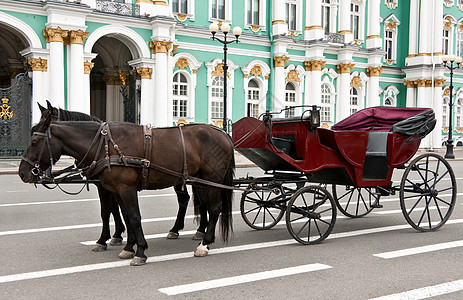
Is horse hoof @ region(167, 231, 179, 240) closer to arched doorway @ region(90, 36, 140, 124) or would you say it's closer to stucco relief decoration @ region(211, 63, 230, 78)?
arched doorway @ region(90, 36, 140, 124)

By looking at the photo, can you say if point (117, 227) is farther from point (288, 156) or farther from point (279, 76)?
point (279, 76)

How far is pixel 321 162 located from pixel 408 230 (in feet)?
6.77

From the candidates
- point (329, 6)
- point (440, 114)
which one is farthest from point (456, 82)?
point (329, 6)

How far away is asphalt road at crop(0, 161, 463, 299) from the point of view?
5324mm

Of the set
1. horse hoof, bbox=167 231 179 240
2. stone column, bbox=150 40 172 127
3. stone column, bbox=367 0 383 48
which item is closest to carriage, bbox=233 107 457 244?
horse hoof, bbox=167 231 179 240

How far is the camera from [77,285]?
5484mm

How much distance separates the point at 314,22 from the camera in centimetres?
3231

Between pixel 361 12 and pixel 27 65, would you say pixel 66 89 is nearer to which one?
pixel 27 65

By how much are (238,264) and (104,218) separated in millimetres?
2023

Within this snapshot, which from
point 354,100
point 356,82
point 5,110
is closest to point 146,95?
point 5,110

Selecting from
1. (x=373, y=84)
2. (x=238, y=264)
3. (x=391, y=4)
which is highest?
(x=391, y=4)

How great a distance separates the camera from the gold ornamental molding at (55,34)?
22516 mm

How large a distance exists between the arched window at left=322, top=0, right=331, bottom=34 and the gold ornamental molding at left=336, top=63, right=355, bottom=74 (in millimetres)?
2408

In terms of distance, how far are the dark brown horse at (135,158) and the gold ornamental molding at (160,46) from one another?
19.4m
